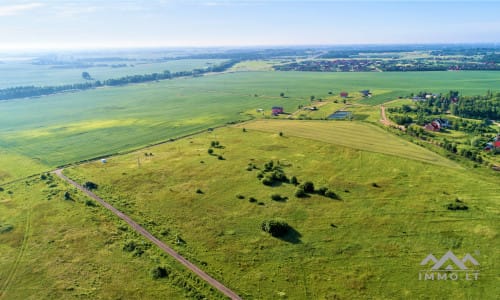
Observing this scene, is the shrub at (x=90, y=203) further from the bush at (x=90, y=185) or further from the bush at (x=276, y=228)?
the bush at (x=276, y=228)

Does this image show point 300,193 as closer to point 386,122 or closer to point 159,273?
point 159,273

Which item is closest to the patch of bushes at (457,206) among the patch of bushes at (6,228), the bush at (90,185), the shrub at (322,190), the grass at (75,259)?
the shrub at (322,190)

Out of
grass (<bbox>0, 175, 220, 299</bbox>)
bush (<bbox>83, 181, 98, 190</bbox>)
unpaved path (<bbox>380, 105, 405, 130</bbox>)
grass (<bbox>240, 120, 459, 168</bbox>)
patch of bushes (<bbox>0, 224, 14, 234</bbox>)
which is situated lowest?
grass (<bbox>0, 175, 220, 299</bbox>)

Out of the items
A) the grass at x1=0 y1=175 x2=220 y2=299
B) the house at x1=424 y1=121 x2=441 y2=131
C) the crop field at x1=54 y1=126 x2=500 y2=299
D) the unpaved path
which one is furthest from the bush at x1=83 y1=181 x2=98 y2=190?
the house at x1=424 y1=121 x2=441 y2=131

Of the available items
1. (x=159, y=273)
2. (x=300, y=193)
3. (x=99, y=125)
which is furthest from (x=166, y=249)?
(x=99, y=125)

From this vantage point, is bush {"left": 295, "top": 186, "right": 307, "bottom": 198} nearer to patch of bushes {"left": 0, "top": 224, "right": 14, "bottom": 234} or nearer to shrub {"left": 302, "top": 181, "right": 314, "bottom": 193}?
shrub {"left": 302, "top": 181, "right": 314, "bottom": 193}

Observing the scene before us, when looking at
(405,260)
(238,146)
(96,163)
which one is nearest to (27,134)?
(96,163)
